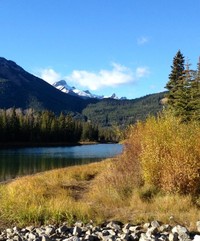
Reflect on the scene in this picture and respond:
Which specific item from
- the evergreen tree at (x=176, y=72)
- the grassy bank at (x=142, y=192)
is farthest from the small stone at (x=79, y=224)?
the evergreen tree at (x=176, y=72)

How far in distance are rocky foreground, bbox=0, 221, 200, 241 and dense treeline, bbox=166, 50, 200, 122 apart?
25111 millimetres

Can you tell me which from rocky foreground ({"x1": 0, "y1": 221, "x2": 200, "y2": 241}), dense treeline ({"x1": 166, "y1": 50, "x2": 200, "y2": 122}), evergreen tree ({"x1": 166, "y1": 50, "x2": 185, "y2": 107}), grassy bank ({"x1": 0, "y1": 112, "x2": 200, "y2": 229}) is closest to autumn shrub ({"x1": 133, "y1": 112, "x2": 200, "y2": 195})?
grassy bank ({"x1": 0, "y1": 112, "x2": 200, "y2": 229})

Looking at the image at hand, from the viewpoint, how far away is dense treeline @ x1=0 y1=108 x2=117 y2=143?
130 m

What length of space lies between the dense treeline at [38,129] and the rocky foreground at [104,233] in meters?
116

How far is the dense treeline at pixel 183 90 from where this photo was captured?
41.0m

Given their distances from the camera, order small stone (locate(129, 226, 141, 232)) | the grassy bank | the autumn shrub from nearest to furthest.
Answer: small stone (locate(129, 226, 141, 232)) → the grassy bank → the autumn shrub

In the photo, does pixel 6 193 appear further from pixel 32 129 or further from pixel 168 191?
pixel 32 129

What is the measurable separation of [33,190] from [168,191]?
5982 millimetres

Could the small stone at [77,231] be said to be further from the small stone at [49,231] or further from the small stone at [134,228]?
the small stone at [134,228]

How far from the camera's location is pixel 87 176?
86.6 feet

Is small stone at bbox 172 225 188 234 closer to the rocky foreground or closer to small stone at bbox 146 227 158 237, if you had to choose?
the rocky foreground

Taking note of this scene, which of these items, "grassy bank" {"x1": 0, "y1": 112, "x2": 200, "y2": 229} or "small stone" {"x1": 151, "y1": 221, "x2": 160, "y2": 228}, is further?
"grassy bank" {"x1": 0, "y1": 112, "x2": 200, "y2": 229}

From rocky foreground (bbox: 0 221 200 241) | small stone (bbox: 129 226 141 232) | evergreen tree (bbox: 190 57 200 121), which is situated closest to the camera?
rocky foreground (bbox: 0 221 200 241)

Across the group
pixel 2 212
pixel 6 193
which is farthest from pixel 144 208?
pixel 6 193
